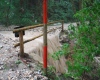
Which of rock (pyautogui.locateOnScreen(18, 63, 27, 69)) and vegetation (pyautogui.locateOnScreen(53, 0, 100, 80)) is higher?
vegetation (pyautogui.locateOnScreen(53, 0, 100, 80))

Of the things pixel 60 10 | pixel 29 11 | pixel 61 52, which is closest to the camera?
pixel 61 52

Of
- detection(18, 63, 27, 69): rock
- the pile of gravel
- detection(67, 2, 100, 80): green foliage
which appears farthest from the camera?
detection(18, 63, 27, 69): rock

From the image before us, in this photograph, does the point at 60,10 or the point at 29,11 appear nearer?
the point at 29,11

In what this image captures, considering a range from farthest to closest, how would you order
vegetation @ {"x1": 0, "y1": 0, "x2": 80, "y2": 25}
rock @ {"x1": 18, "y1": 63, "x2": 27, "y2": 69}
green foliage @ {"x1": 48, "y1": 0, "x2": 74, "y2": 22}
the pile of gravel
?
green foliage @ {"x1": 48, "y1": 0, "x2": 74, "y2": 22}
vegetation @ {"x1": 0, "y1": 0, "x2": 80, "y2": 25}
rock @ {"x1": 18, "y1": 63, "x2": 27, "y2": 69}
the pile of gravel

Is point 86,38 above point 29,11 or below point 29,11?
below

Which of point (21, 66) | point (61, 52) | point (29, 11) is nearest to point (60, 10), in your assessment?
point (29, 11)

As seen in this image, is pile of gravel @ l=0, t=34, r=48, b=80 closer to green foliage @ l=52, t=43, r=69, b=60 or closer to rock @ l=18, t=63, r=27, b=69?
rock @ l=18, t=63, r=27, b=69

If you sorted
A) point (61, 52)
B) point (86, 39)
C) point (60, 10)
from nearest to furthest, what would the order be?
point (86, 39), point (61, 52), point (60, 10)

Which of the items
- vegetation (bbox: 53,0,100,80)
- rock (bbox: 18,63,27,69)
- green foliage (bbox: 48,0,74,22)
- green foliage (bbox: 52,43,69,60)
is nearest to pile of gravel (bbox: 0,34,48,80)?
rock (bbox: 18,63,27,69)

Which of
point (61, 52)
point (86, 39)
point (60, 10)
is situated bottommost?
point (61, 52)

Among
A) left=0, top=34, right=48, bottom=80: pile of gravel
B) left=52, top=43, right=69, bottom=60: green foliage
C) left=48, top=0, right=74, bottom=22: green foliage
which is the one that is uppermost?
left=48, top=0, right=74, bottom=22: green foliage

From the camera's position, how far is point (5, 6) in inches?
600

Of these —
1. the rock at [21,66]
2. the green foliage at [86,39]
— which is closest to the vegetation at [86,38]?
the green foliage at [86,39]

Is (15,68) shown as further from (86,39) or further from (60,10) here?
(60,10)
